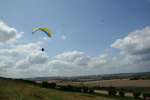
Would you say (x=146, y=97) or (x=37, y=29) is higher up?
(x=37, y=29)

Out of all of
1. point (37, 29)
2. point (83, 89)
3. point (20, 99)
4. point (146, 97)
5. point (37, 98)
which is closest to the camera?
point (37, 29)

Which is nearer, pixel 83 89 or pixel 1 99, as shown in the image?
Answer: pixel 1 99

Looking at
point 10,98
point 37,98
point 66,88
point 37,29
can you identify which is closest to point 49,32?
point 37,29

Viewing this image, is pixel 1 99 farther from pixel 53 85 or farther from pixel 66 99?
pixel 53 85

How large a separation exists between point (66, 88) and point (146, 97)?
21.8 meters

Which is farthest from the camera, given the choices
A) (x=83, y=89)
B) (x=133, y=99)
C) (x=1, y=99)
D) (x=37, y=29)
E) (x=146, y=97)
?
(x=83, y=89)

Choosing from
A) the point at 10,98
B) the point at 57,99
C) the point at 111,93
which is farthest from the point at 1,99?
the point at 111,93

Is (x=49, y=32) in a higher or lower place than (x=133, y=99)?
higher

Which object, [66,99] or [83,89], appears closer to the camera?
[66,99]

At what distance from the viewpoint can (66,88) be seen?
74.9 m

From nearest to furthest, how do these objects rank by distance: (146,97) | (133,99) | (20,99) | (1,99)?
(1,99) < (20,99) < (133,99) < (146,97)

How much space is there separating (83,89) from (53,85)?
9007 mm

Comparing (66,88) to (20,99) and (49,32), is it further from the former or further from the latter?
Result: (49,32)

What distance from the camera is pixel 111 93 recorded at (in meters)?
74.1
